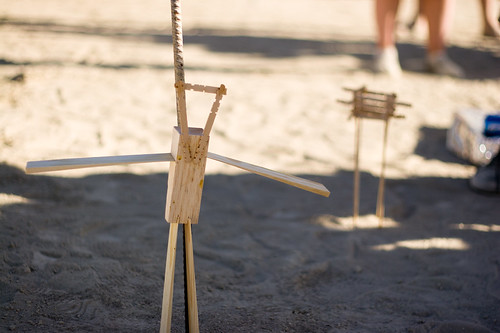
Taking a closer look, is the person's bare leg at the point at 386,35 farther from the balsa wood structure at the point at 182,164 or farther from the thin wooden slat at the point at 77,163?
the thin wooden slat at the point at 77,163

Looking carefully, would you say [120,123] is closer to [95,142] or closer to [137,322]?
[95,142]

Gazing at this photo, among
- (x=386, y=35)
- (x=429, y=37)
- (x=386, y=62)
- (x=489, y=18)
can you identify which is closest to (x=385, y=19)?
(x=386, y=35)

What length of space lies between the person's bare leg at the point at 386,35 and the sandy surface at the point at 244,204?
0.21 m

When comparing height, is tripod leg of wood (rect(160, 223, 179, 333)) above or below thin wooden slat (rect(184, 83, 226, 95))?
below

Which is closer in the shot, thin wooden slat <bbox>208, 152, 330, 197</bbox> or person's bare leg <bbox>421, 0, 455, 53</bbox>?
thin wooden slat <bbox>208, 152, 330, 197</bbox>

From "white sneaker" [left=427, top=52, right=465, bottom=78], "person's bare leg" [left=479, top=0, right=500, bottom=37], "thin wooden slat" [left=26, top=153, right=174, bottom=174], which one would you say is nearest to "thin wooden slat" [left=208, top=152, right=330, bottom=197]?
"thin wooden slat" [left=26, top=153, right=174, bottom=174]

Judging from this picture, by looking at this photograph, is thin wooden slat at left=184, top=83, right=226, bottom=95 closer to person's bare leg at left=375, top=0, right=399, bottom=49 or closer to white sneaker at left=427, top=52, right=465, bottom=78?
person's bare leg at left=375, top=0, right=399, bottom=49

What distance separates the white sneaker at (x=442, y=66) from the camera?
6.01 m

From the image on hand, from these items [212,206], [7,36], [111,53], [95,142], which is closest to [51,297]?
[212,206]

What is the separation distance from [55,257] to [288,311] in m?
1.09

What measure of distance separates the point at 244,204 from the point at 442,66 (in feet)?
13.0

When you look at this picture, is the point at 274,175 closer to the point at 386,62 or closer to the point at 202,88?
the point at 202,88

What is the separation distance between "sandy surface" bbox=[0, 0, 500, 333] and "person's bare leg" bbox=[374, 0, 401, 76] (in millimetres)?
209

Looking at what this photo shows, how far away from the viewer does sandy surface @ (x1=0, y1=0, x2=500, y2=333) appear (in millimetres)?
2127
